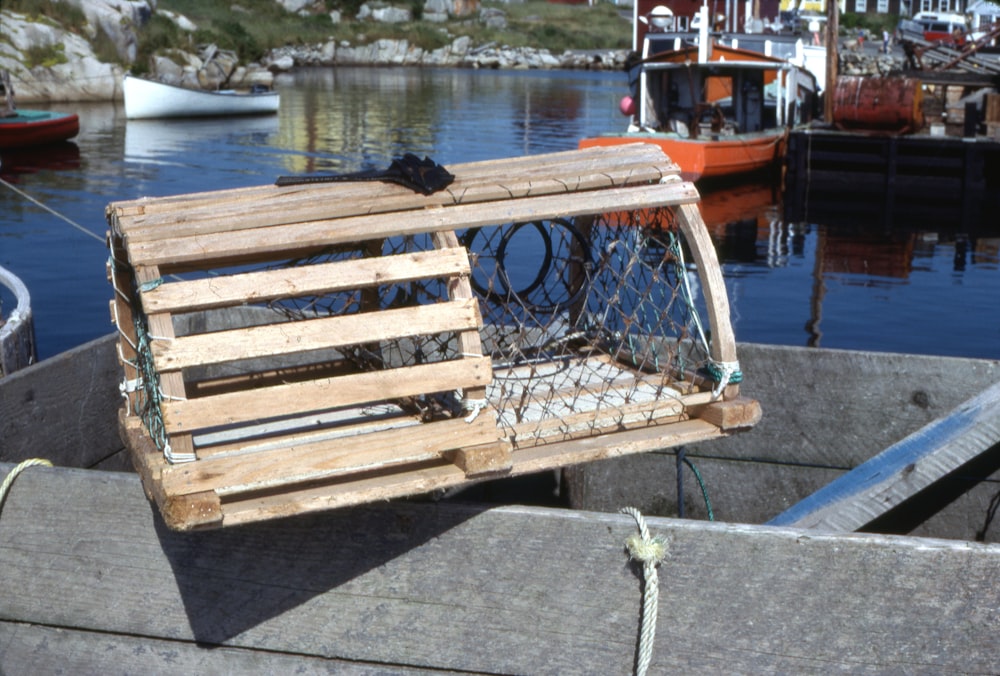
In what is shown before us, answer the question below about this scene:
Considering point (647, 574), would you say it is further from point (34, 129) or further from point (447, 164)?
point (34, 129)

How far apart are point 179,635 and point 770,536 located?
6.48 feet

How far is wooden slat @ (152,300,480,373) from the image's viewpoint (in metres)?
3.48

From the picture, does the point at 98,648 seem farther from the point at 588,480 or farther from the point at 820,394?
the point at 820,394

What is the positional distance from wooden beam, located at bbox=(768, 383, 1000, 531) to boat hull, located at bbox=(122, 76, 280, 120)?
3902 centimetres

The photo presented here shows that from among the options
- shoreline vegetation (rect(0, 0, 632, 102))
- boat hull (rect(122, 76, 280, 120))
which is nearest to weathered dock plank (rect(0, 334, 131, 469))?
boat hull (rect(122, 76, 280, 120))

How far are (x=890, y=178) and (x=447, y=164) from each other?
18.3 metres

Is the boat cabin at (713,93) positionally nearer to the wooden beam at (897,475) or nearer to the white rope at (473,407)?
the wooden beam at (897,475)

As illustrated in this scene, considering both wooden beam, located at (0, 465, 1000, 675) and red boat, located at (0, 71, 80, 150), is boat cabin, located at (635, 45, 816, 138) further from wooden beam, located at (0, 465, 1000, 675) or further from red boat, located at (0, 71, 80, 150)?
wooden beam, located at (0, 465, 1000, 675)

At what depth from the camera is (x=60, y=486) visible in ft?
13.0

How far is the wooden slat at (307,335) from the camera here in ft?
11.4

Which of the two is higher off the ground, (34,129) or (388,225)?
(388,225)

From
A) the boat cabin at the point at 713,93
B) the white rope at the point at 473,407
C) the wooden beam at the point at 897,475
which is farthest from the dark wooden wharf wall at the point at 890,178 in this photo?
the white rope at the point at 473,407

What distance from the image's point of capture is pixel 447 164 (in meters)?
10.4

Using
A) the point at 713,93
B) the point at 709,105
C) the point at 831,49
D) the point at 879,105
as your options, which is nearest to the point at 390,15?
the point at 713,93
